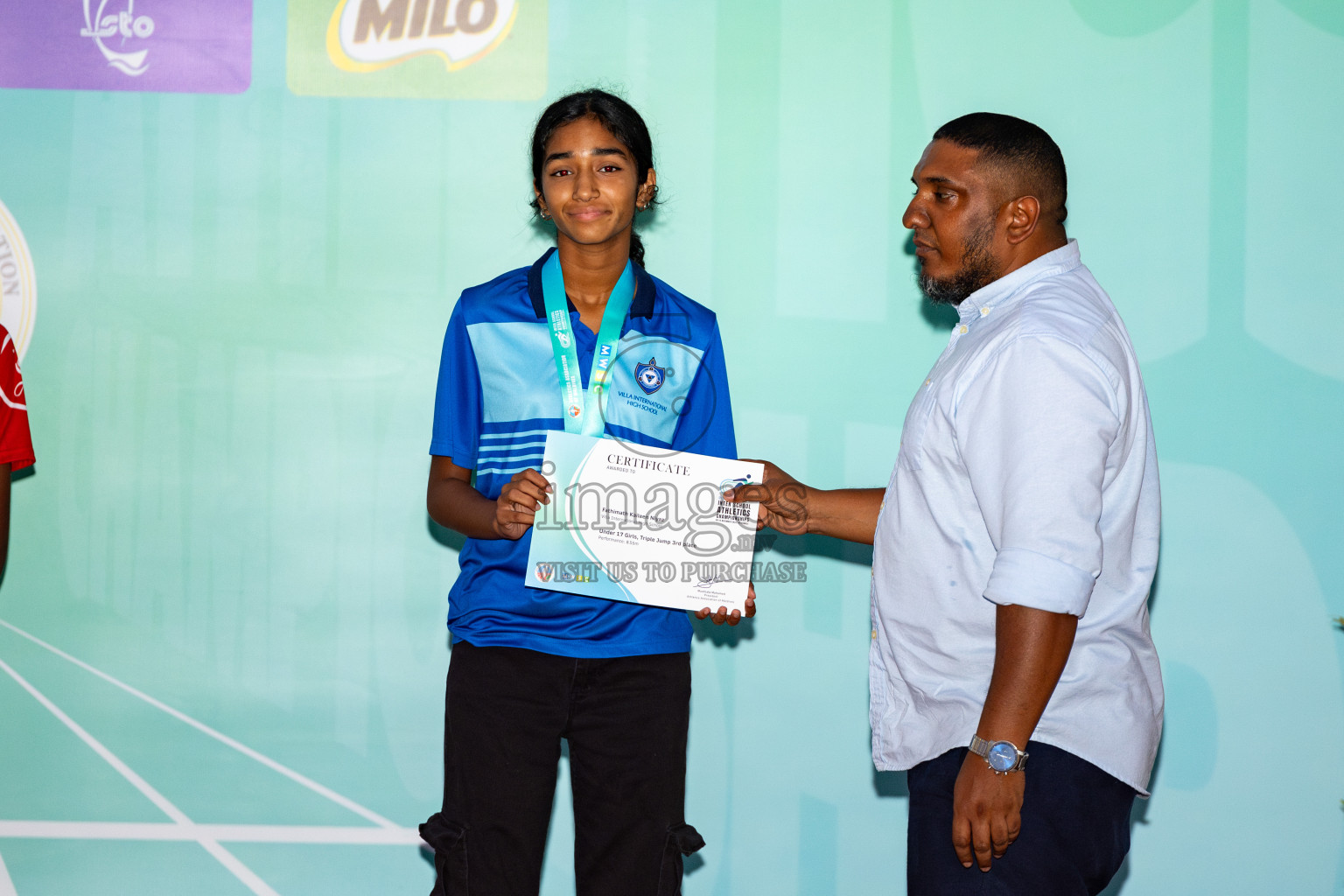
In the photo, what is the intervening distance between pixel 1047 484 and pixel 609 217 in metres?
1.10

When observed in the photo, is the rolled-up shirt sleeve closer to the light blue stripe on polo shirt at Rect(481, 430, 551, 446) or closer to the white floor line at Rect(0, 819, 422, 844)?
the light blue stripe on polo shirt at Rect(481, 430, 551, 446)

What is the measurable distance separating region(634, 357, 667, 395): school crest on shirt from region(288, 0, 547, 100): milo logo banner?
1148 mm

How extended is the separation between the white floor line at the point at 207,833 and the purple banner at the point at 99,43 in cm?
215

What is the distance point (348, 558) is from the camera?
299 cm

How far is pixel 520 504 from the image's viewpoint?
80.0 inches

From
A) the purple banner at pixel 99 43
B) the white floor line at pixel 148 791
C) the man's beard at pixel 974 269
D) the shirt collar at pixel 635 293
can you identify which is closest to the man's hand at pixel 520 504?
the shirt collar at pixel 635 293

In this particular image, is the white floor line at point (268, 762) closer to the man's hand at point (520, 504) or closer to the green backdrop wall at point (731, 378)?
the green backdrop wall at point (731, 378)

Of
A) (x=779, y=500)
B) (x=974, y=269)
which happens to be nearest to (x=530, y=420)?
(x=779, y=500)

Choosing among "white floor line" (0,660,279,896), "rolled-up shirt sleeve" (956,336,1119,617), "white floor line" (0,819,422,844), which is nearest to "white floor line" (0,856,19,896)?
"white floor line" (0,819,422,844)

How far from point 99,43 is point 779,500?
2405 millimetres

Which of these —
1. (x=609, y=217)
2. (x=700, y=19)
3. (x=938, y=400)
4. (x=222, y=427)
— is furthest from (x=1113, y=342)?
(x=222, y=427)

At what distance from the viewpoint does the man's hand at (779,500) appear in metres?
2.19

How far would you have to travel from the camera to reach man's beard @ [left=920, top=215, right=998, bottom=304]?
69.2 inches

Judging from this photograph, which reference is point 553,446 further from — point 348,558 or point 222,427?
point 222,427
